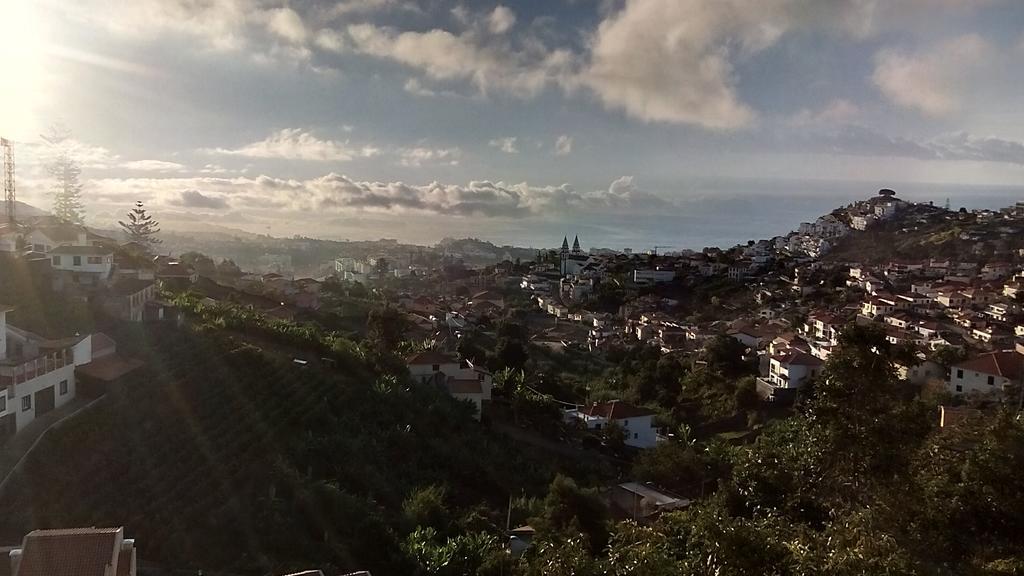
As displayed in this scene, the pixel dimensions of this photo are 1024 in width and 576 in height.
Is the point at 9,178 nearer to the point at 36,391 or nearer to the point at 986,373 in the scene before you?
the point at 36,391

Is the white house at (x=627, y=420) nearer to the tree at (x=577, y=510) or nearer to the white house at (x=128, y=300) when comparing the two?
the tree at (x=577, y=510)

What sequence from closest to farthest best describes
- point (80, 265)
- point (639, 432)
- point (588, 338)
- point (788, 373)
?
point (80, 265)
point (639, 432)
point (788, 373)
point (588, 338)

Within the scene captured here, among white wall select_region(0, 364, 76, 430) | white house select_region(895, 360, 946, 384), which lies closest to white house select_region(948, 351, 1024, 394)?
white house select_region(895, 360, 946, 384)

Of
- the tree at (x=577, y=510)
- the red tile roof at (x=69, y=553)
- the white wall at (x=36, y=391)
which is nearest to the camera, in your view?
the red tile roof at (x=69, y=553)

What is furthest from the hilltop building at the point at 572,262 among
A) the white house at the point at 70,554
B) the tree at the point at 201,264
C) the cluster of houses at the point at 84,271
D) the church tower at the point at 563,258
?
the white house at the point at 70,554

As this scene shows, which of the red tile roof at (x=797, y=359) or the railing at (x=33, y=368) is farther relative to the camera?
the red tile roof at (x=797, y=359)

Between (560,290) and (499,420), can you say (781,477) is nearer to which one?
(499,420)

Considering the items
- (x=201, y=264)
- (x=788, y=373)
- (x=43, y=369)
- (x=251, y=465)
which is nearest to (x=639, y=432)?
(x=788, y=373)
